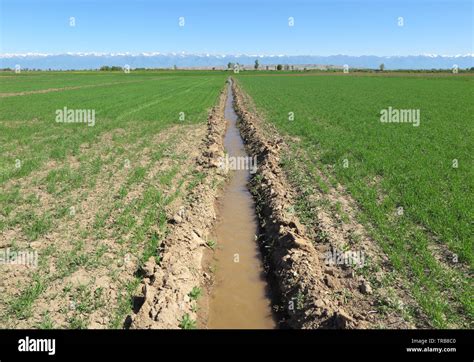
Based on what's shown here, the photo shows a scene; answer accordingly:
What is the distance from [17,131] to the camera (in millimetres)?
24156

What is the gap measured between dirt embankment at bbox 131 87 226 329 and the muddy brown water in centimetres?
41

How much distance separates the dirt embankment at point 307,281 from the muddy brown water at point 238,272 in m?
0.28

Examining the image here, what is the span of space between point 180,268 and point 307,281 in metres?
2.71

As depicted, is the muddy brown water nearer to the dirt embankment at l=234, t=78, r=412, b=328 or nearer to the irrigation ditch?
the irrigation ditch

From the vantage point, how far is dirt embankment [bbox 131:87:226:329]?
22.3ft

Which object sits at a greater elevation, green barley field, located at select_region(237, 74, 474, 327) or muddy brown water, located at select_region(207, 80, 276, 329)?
green barley field, located at select_region(237, 74, 474, 327)

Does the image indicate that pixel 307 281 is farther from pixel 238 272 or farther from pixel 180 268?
pixel 180 268

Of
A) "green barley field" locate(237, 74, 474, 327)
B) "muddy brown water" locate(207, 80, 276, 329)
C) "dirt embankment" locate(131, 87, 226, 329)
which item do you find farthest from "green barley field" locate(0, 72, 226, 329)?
"green barley field" locate(237, 74, 474, 327)

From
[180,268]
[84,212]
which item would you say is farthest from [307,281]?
[84,212]

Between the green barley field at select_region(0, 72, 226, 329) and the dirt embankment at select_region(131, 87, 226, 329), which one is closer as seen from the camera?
the dirt embankment at select_region(131, 87, 226, 329)

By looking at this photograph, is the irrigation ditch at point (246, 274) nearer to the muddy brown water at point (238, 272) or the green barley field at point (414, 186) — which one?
the muddy brown water at point (238, 272)

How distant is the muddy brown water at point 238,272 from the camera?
7484 millimetres

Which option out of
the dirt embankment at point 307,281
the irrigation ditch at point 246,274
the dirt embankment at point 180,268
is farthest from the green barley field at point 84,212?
the dirt embankment at point 307,281
